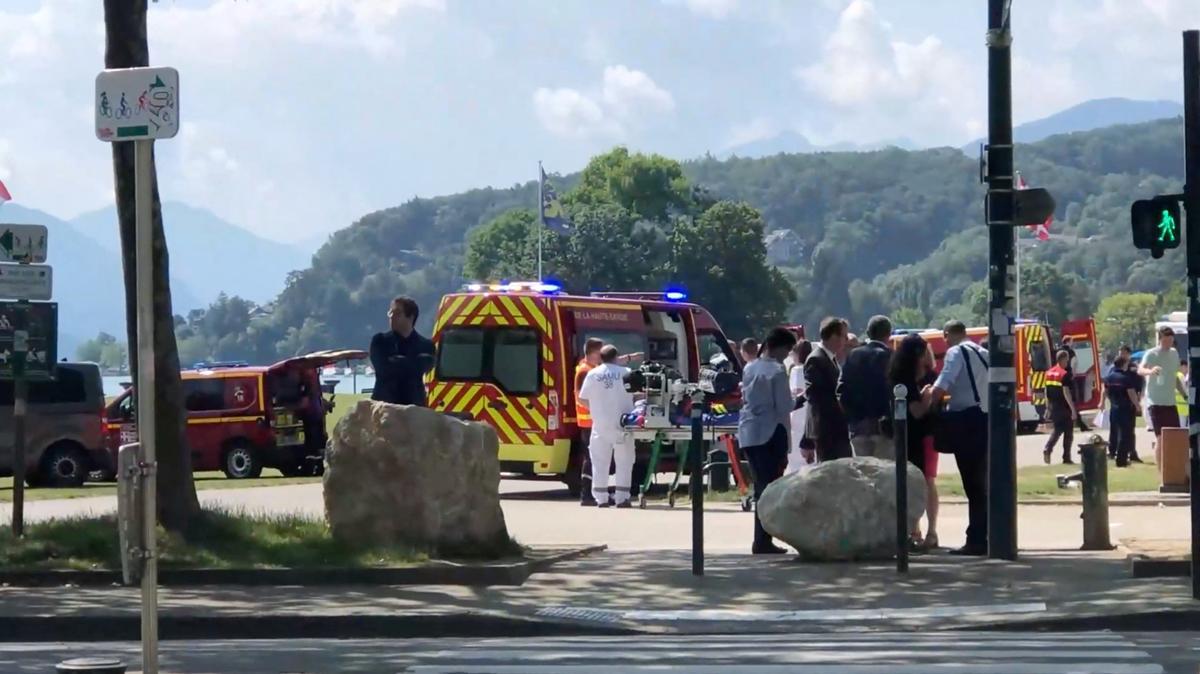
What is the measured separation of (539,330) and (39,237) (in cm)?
984

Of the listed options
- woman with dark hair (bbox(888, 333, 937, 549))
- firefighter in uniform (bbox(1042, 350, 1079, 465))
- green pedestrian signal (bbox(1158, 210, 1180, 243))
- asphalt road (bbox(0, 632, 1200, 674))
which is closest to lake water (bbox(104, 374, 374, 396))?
firefighter in uniform (bbox(1042, 350, 1079, 465))

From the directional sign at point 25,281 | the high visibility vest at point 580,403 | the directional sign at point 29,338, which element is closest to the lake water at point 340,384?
the high visibility vest at point 580,403

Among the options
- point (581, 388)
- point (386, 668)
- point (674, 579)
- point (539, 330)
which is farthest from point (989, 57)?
point (539, 330)

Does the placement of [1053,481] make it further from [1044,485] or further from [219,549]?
[219,549]

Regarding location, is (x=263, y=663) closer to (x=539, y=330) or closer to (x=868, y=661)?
(x=868, y=661)

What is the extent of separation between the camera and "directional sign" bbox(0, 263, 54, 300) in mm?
15836

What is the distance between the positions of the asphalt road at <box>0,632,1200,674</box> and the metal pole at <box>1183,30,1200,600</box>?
3.43ft

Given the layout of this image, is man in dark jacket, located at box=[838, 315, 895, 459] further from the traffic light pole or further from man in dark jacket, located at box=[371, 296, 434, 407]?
the traffic light pole

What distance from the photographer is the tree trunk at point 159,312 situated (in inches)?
579

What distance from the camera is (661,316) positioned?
1102 inches

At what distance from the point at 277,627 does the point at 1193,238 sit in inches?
226

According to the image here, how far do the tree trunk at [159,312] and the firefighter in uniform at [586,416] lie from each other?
27.4 feet

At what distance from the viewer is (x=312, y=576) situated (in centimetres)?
1365

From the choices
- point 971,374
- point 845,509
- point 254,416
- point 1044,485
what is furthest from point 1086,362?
point 845,509
